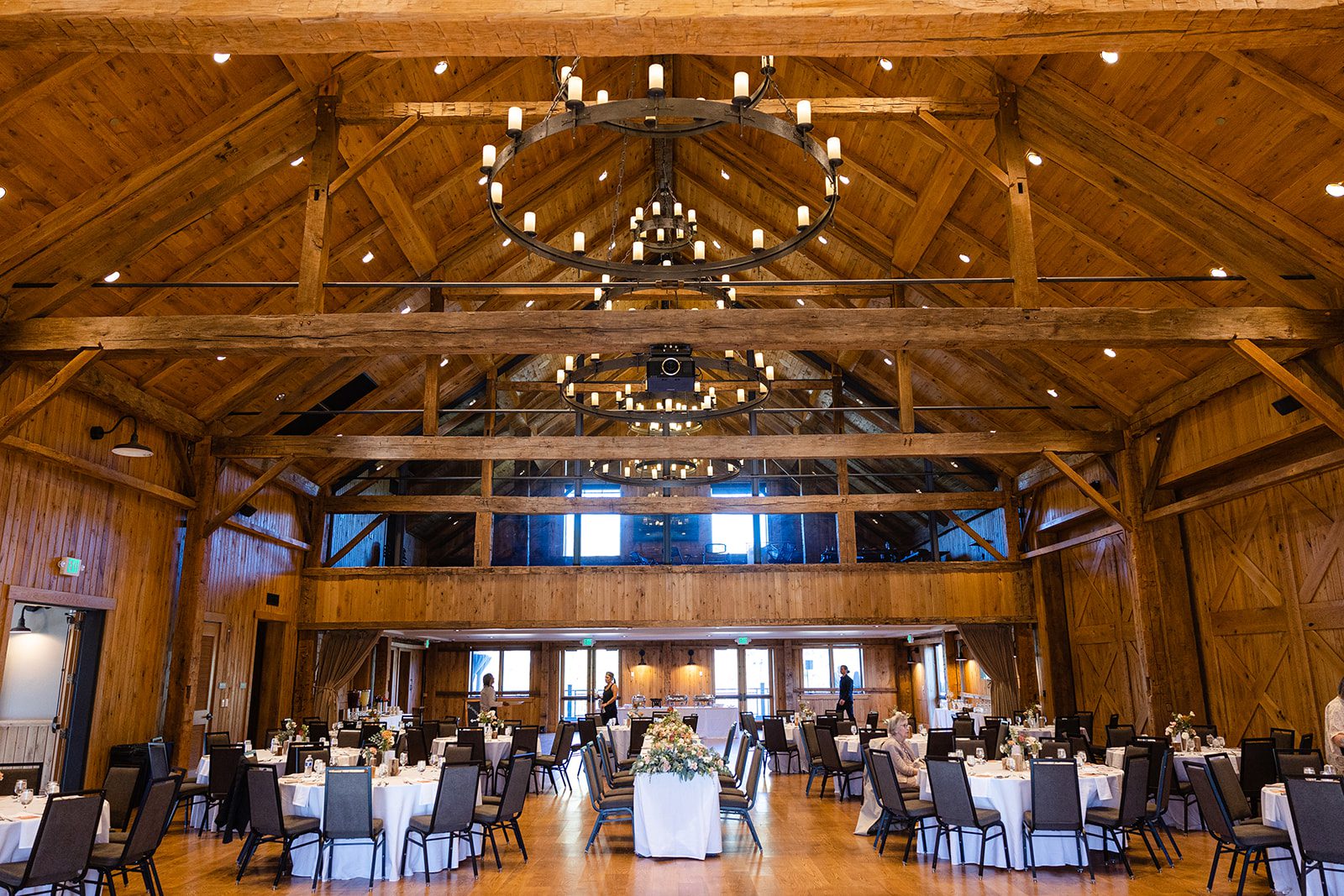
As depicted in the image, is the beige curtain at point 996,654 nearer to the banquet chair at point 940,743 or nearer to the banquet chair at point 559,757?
the banquet chair at point 940,743

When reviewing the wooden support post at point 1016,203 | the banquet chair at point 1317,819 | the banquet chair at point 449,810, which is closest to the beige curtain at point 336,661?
the banquet chair at point 449,810

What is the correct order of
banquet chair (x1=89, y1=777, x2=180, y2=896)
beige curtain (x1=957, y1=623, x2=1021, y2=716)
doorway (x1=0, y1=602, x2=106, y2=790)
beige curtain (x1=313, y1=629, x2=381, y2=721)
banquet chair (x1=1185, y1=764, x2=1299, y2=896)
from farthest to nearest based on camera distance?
beige curtain (x1=957, y1=623, x2=1021, y2=716), beige curtain (x1=313, y1=629, x2=381, y2=721), doorway (x1=0, y1=602, x2=106, y2=790), banquet chair (x1=1185, y1=764, x2=1299, y2=896), banquet chair (x1=89, y1=777, x2=180, y2=896)

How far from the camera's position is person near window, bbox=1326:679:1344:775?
23.6ft

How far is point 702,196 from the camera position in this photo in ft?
49.8

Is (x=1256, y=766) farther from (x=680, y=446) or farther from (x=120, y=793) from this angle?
(x=120, y=793)

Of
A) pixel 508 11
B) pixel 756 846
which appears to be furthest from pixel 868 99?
pixel 756 846

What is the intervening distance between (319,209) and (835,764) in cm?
856

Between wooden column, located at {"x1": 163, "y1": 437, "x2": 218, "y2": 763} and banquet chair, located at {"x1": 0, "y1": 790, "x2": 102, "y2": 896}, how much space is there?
22.2ft

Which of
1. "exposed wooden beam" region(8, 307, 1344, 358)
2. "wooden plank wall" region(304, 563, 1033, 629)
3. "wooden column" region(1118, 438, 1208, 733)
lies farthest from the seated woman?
"wooden plank wall" region(304, 563, 1033, 629)

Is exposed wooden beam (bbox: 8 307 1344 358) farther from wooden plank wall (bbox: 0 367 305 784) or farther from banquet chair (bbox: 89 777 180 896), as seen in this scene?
banquet chair (bbox: 89 777 180 896)

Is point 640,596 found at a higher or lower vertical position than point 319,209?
lower

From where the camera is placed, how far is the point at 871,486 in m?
20.5

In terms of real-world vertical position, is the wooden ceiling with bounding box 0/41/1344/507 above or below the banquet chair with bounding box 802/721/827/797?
above

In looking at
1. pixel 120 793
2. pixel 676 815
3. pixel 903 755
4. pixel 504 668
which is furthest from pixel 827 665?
pixel 120 793
